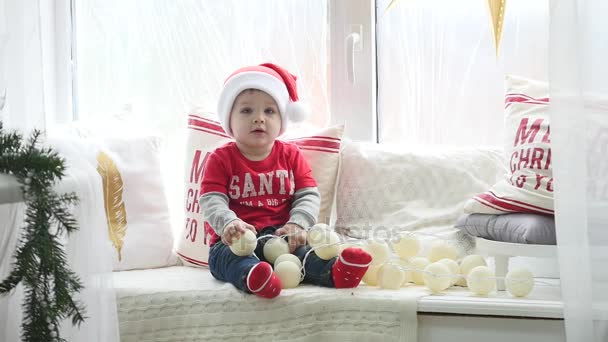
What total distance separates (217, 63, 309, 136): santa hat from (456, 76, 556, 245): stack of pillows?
1.73ft

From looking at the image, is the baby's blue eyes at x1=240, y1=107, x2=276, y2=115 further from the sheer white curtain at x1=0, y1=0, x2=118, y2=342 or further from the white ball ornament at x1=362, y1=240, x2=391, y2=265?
the sheer white curtain at x1=0, y1=0, x2=118, y2=342

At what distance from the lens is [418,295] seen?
1.86 m

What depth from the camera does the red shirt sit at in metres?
2.13

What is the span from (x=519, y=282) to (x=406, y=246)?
313 mm

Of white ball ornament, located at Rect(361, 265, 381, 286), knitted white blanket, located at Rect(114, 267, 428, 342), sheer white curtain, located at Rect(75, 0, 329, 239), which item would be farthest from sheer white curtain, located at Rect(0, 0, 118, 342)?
sheer white curtain, located at Rect(75, 0, 329, 239)

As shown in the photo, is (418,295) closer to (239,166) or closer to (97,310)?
(239,166)

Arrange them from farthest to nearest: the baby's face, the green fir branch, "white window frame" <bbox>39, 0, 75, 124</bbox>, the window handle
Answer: "white window frame" <bbox>39, 0, 75, 124</bbox> → the window handle → the baby's face → the green fir branch

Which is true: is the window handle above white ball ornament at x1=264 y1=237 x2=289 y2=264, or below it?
above

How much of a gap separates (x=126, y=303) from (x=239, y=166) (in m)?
0.47

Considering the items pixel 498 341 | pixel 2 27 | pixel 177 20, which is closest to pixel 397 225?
pixel 498 341

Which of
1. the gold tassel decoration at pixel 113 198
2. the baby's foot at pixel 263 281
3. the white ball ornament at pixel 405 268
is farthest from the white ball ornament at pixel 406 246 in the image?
the gold tassel decoration at pixel 113 198

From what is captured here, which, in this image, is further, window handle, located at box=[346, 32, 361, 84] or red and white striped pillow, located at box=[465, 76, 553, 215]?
window handle, located at box=[346, 32, 361, 84]

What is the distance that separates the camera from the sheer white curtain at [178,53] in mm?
2549

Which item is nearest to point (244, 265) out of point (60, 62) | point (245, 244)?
point (245, 244)
